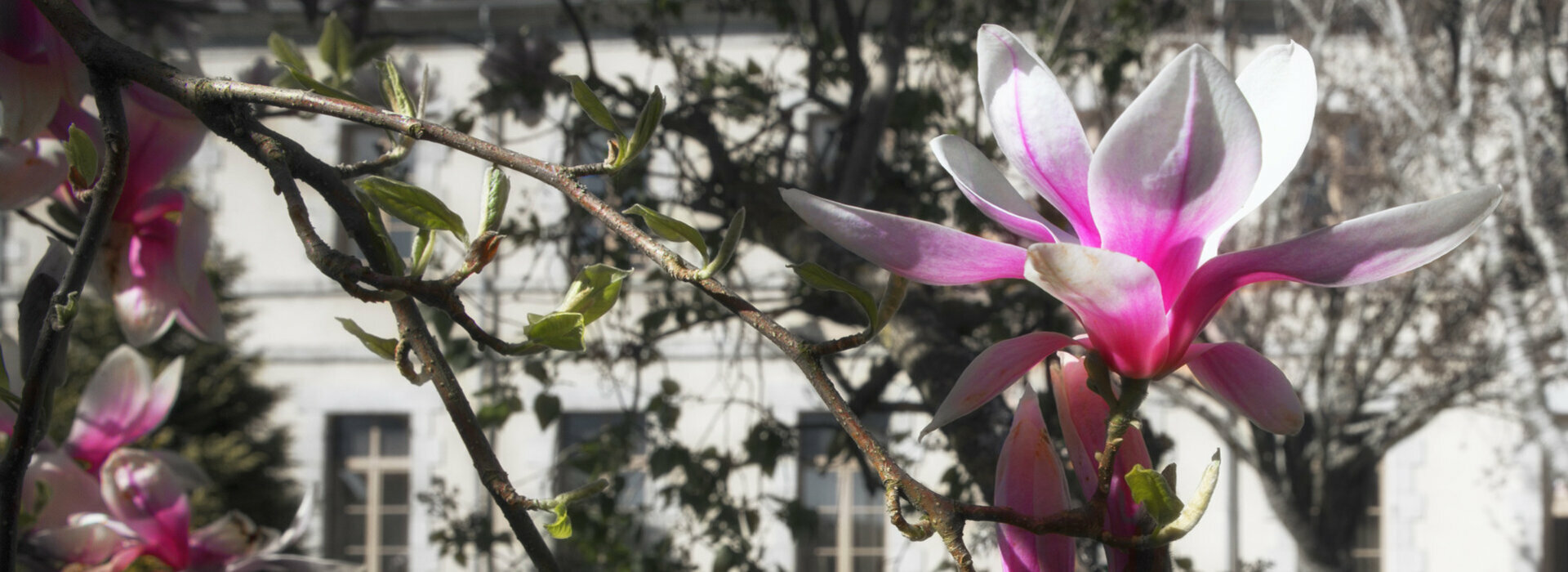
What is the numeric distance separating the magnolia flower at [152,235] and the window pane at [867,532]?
6.85 meters

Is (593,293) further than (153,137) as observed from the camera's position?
No

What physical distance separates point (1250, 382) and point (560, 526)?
9.7 inches

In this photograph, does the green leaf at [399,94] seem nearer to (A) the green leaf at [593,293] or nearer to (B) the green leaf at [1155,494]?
Answer: (A) the green leaf at [593,293]

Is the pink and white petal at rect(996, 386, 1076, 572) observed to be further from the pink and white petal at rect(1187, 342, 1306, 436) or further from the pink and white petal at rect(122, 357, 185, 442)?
the pink and white petal at rect(122, 357, 185, 442)

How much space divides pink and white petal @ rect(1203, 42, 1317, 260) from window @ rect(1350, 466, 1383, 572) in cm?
830

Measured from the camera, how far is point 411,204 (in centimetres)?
40

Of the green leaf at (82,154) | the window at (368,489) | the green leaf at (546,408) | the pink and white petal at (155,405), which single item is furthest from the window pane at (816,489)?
the green leaf at (82,154)

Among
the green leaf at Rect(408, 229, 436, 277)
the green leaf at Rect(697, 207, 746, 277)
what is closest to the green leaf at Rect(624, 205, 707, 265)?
the green leaf at Rect(697, 207, 746, 277)

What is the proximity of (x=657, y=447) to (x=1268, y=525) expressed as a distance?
639cm

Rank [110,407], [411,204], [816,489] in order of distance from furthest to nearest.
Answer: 1. [816,489]
2. [110,407]
3. [411,204]

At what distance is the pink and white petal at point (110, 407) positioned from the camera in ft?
2.45

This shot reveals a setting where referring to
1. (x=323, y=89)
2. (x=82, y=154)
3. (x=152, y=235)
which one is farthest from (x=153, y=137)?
(x=323, y=89)

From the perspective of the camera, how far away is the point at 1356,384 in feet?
19.5

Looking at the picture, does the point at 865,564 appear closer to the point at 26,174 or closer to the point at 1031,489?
the point at 26,174
